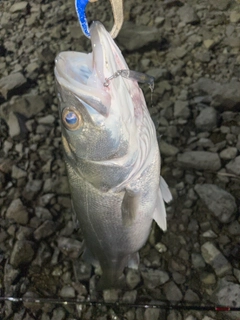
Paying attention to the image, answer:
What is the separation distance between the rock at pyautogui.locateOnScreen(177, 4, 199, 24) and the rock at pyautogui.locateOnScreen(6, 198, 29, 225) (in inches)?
132

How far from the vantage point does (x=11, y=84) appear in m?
4.45

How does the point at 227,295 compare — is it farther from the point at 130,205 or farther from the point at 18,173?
the point at 18,173

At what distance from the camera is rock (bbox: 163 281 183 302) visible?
106 inches

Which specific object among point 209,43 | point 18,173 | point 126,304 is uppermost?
point 209,43

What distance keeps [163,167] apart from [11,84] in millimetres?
2425

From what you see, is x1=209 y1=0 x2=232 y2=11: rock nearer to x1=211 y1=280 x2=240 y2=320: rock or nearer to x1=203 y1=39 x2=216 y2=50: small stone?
x1=203 y1=39 x2=216 y2=50: small stone

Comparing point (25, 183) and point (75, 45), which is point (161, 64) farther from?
point (25, 183)

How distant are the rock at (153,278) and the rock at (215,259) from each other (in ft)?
1.25

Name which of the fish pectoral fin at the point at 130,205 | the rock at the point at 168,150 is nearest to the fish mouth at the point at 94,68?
the fish pectoral fin at the point at 130,205

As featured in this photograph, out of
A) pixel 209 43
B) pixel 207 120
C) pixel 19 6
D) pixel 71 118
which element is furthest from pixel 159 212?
pixel 19 6

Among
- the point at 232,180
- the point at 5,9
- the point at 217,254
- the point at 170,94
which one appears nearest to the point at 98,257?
the point at 217,254

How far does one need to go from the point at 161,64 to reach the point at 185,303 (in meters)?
2.91

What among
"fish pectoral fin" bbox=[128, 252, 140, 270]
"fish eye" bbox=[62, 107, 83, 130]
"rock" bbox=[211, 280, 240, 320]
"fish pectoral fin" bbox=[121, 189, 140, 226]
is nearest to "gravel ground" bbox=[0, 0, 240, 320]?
"rock" bbox=[211, 280, 240, 320]

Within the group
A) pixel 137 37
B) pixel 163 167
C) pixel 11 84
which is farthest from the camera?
pixel 137 37
